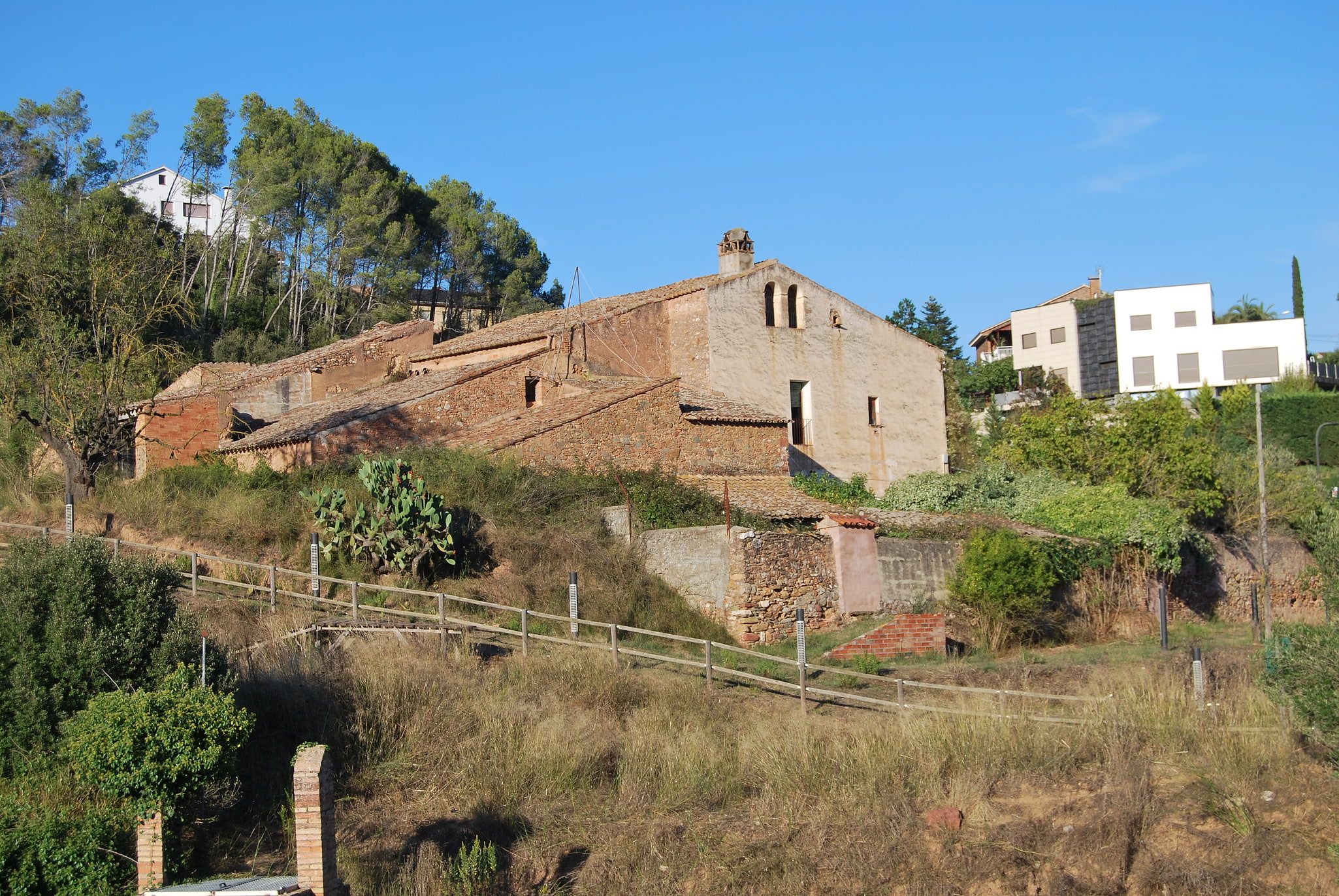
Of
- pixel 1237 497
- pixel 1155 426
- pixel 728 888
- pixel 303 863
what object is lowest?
pixel 728 888

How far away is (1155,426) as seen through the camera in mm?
28219

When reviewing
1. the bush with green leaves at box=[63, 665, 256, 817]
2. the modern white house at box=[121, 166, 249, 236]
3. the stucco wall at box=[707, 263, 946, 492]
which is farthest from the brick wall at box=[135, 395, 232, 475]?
the modern white house at box=[121, 166, 249, 236]

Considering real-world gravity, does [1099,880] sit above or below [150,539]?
below

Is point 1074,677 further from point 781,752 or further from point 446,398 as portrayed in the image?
point 446,398

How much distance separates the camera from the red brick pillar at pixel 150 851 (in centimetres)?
856

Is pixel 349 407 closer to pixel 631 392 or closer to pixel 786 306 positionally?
pixel 631 392

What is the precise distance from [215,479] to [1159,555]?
18.9 m

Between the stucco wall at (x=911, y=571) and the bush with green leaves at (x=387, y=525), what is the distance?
25.8 ft

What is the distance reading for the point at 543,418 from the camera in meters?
23.1

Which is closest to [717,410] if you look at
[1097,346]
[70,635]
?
[70,635]

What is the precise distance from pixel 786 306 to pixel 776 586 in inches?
507

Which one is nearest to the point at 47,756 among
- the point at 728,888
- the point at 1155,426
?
the point at 728,888

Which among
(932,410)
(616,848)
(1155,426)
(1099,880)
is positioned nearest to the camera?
(1099,880)

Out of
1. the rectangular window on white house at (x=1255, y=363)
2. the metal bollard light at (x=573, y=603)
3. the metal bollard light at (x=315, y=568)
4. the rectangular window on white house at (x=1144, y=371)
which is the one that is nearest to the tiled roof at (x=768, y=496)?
the metal bollard light at (x=573, y=603)
